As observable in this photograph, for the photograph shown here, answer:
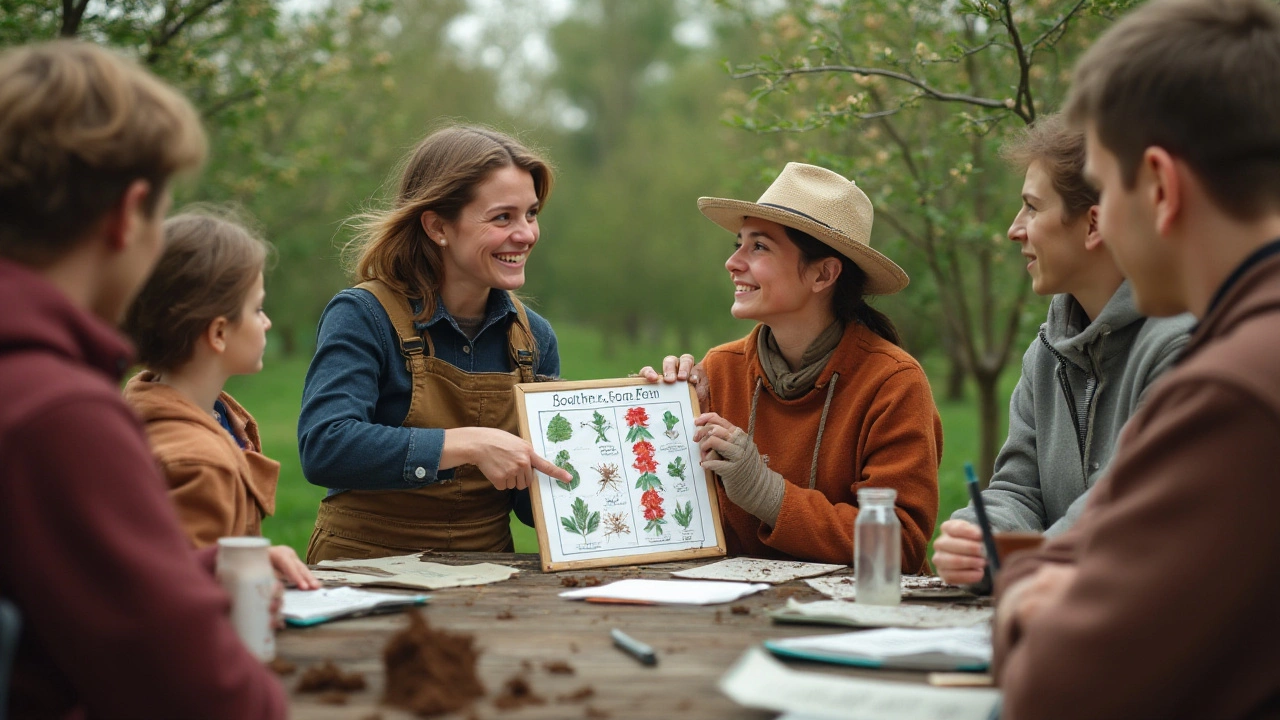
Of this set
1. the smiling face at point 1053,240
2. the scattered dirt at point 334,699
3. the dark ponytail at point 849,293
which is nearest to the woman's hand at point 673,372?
the dark ponytail at point 849,293

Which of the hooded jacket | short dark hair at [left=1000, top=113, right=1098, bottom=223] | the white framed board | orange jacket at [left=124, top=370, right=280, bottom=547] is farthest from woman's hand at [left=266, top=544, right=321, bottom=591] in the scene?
short dark hair at [left=1000, top=113, right=1098, bottom=223]

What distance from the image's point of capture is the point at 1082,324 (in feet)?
13.0

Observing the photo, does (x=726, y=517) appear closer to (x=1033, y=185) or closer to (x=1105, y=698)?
(x=1033, y=185)

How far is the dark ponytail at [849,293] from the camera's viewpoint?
460 cm

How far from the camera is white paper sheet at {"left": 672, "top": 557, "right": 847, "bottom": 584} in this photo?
3740 mm

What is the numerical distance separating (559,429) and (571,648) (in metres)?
1.52

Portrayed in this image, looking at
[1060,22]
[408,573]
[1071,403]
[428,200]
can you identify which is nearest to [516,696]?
[408,573]

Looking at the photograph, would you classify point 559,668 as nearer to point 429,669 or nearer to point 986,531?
point 429,669

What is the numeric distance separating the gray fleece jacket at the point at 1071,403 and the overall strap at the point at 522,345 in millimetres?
1786

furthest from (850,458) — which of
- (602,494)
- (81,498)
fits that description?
(81,498)

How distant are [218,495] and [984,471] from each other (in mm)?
7233

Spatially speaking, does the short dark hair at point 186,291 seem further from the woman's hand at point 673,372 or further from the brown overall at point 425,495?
the woman's hand at point 673,372

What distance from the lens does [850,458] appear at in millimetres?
4328

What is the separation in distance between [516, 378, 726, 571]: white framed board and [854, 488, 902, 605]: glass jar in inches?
39.6
